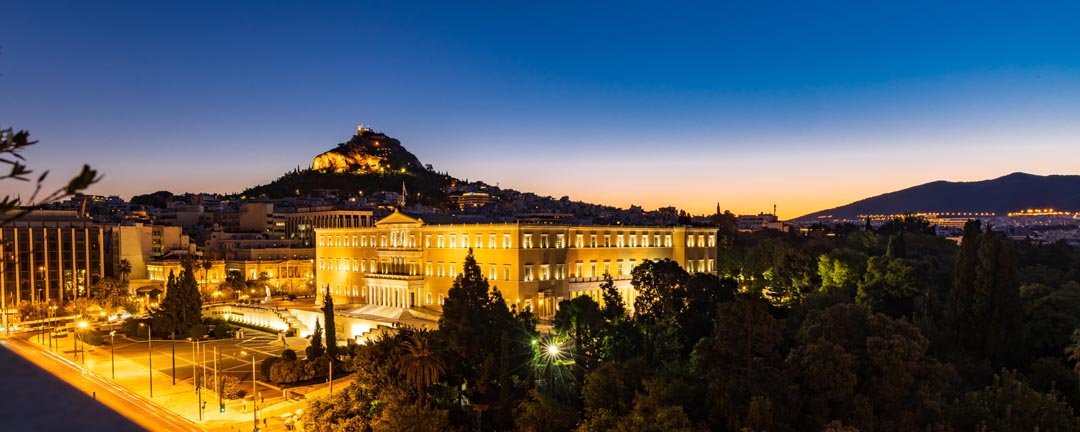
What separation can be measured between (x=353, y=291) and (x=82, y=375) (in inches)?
1087

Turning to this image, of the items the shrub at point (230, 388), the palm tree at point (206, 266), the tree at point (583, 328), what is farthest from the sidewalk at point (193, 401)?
the palm tree at point (206, 266)

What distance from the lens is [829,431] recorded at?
21.0 meters

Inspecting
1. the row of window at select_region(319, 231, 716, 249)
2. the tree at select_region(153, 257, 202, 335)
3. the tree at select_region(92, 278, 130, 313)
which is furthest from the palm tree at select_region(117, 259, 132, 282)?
the tree at select_region(153, 257, 202, 335)

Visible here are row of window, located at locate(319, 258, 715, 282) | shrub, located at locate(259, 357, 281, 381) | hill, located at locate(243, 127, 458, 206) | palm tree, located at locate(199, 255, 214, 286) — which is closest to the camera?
shrub, located at locate(259, 357, 281, 381)

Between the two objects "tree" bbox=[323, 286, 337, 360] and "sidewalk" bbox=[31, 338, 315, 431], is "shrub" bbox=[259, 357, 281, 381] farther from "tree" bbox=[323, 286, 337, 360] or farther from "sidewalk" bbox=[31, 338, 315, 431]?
"tree" bbox=[323, 286, 337, 360]

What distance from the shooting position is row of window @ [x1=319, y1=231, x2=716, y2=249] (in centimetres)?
5303

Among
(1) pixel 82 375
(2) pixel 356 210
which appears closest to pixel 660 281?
(1) pixel 82 375

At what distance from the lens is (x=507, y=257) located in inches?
2046

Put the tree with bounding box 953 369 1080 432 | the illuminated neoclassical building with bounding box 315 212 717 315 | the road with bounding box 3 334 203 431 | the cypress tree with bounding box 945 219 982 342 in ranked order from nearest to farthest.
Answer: the tree with bounding box 953 369 1080 432
the road with bounding box 3 334 203 431
the cypress tree with bounding box 945 219 982 342
the illuminated neoclassical building with bounding box 315 212 717 315

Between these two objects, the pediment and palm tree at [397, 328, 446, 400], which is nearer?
palm tree at [397, 328, 446, 400]

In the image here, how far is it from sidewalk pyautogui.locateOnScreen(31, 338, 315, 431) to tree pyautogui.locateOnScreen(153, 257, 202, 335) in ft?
33.9

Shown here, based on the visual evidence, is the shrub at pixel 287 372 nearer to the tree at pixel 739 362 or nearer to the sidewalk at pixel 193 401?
the sidewalk at pixel 193 401

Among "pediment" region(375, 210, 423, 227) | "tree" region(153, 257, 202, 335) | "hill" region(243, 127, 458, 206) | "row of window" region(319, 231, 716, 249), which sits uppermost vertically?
"hill" region(243, 127, 458, 206)

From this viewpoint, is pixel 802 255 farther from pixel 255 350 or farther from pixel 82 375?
pixel 82 375
